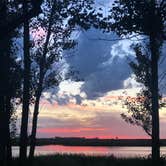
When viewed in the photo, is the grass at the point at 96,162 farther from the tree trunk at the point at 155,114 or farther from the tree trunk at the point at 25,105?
the tree trunk at the point at 25,105

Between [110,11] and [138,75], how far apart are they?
2541cm

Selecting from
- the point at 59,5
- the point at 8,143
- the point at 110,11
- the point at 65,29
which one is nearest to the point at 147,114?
the point at 65,29

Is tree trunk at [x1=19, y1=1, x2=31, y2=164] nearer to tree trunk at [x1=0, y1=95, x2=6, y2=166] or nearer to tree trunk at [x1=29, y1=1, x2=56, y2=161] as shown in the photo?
tree trunk at [x1=0, y1=95, x2=6, y2=166]

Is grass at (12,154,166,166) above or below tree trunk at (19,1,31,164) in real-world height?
below

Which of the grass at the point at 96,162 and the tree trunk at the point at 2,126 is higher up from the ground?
the tree trunk at the point at 2,126

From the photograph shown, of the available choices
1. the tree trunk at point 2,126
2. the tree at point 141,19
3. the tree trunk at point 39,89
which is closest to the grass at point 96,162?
the tree trunk at point 2,126

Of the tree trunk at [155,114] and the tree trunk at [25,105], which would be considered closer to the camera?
the tree trunk at [25,105]

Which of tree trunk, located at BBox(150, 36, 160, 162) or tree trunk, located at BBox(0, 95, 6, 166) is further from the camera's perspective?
tree trunk, located at BBox(150, 36, 160, 162)

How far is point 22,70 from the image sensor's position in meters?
32.2

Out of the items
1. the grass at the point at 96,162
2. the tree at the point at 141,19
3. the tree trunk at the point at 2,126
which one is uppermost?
the tree at the point at 141,19

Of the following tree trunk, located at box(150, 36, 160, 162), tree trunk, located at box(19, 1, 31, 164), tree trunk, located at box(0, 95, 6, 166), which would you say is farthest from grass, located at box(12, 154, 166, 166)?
tree trunk, located at box(0, 95, 6, 166)

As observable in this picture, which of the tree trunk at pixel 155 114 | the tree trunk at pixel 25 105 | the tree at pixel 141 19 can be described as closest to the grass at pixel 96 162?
the tree trunk at pixel 155 114

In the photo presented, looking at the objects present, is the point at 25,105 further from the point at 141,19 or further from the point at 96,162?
the point at 141,19

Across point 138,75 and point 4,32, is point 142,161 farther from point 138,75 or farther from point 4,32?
point 4,32
